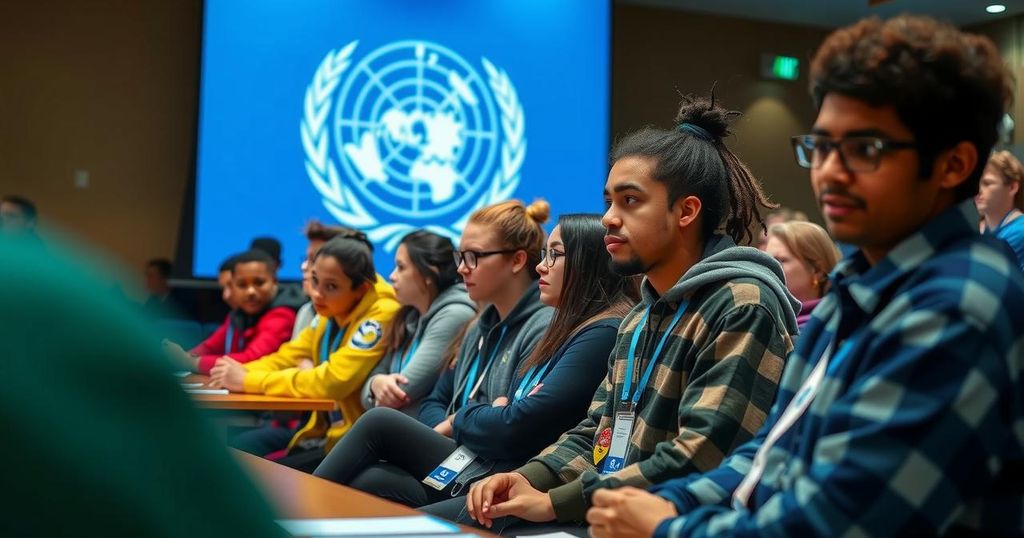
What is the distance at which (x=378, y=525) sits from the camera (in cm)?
143

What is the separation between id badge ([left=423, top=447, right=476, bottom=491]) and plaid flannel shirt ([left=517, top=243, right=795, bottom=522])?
58cm

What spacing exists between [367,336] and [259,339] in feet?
3.90

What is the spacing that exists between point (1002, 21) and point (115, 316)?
11.1m

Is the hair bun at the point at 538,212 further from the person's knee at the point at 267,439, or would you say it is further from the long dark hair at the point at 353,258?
the person's knee at the point at 267,439

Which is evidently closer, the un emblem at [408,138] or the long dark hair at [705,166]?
the long dark hair at [705,166]

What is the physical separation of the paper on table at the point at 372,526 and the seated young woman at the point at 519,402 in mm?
1230

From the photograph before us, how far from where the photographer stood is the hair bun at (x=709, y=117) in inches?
95.9

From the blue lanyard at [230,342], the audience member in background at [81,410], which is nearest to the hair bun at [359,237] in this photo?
the blue lanyard at [230,342]

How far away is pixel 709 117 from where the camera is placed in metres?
2.44

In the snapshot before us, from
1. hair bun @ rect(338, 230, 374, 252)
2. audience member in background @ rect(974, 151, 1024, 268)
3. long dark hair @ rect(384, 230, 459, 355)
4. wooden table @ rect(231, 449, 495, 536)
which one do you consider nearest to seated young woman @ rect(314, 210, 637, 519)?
long dark hair @ rect(384, 230, 459, 355)

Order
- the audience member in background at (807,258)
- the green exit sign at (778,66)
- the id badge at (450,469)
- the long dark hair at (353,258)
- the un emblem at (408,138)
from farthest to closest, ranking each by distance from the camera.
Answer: the green exit sign at (778,66) → the un emblem at (408,138) → the long dark hair at (353,258) → the audience member in background at (807,258) → the id badge at (450,469)

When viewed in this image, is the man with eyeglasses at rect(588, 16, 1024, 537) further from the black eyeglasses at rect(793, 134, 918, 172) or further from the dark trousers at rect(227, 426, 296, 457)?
the dark trousers at rect(227, 426, 296, 457)

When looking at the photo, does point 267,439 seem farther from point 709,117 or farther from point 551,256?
point 709,117

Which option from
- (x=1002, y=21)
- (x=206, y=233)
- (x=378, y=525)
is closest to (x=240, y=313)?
(x=206, y=233)
